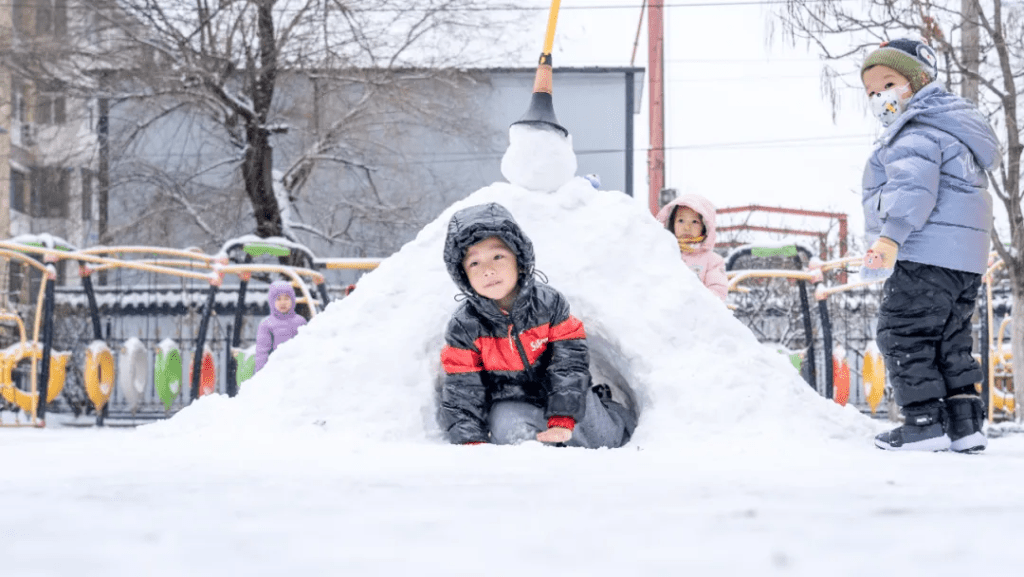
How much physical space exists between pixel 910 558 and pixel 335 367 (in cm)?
240

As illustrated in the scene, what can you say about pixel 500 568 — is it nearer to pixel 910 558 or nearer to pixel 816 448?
pixel 910 558

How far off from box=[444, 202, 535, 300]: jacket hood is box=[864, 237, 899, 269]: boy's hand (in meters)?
1.13

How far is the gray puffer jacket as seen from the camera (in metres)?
2.86

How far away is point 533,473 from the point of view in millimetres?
1865

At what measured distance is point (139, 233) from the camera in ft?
36.8

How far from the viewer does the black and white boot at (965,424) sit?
9.25 ft

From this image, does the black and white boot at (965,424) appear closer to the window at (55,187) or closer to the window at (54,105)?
the window at (54,105)

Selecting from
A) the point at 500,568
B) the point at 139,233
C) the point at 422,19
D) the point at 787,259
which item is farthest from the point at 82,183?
the point at 500,568

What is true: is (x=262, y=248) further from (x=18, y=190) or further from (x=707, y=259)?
(x=18, y=190)

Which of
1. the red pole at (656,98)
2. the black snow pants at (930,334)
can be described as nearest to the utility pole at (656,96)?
the red pole at (656,98)

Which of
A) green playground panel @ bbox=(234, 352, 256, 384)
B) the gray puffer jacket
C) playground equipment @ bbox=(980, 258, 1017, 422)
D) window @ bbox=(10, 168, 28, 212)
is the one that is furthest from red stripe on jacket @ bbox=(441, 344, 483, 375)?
window @ bbox=(10, 168, 28, 212)

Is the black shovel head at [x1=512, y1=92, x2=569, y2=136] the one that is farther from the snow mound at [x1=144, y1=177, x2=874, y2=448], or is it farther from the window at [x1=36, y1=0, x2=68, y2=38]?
the window at [x1=36, y1=0, x2=68, y2=38]

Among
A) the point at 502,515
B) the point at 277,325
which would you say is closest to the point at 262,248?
the point at 277,325

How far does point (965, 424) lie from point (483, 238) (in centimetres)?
175
